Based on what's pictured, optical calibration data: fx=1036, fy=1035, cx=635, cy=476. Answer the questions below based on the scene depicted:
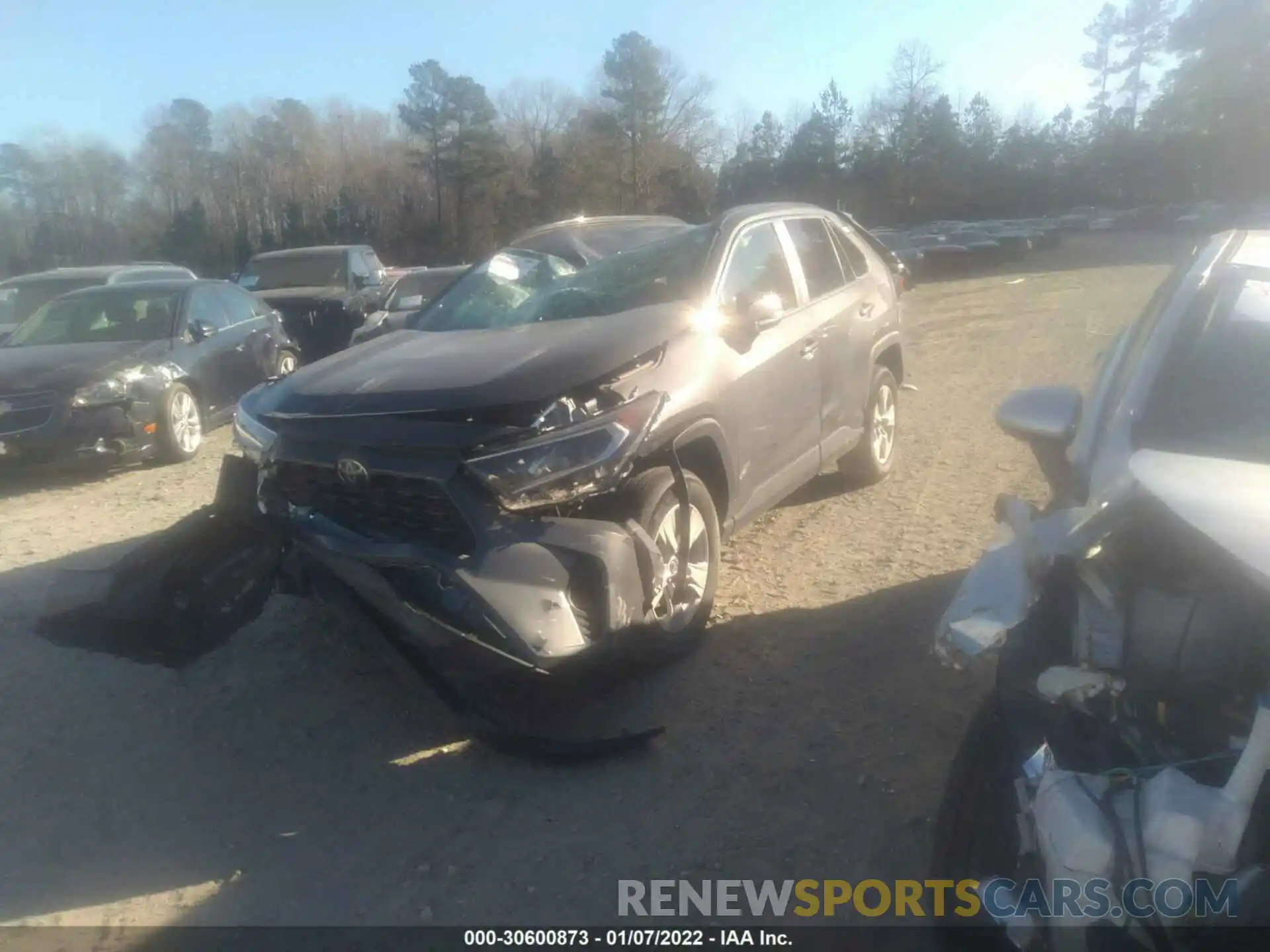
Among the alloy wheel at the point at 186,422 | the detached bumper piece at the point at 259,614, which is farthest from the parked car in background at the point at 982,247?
the detached bumper piece at the point at 259,614

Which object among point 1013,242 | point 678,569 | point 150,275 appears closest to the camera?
point 678,569

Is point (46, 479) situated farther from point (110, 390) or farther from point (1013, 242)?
point (1013, 242)

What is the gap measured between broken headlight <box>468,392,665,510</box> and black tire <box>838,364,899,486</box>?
9.63ft

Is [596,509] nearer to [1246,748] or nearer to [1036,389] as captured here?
[1036,389]

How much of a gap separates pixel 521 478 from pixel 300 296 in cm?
1193

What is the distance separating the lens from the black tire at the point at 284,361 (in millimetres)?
10625

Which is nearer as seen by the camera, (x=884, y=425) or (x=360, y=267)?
(x=884, y=425)

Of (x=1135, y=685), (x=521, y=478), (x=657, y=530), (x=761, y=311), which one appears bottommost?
(x=657, y=530)

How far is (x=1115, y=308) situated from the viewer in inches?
615

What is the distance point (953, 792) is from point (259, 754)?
99.3 inches

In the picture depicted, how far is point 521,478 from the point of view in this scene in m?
3.54

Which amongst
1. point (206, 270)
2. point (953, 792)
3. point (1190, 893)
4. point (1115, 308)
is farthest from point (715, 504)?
point (206, 270)

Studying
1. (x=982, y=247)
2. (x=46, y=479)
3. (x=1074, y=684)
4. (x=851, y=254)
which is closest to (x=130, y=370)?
(x=46, y=479)

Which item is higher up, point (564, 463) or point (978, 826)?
point (564, 463)
